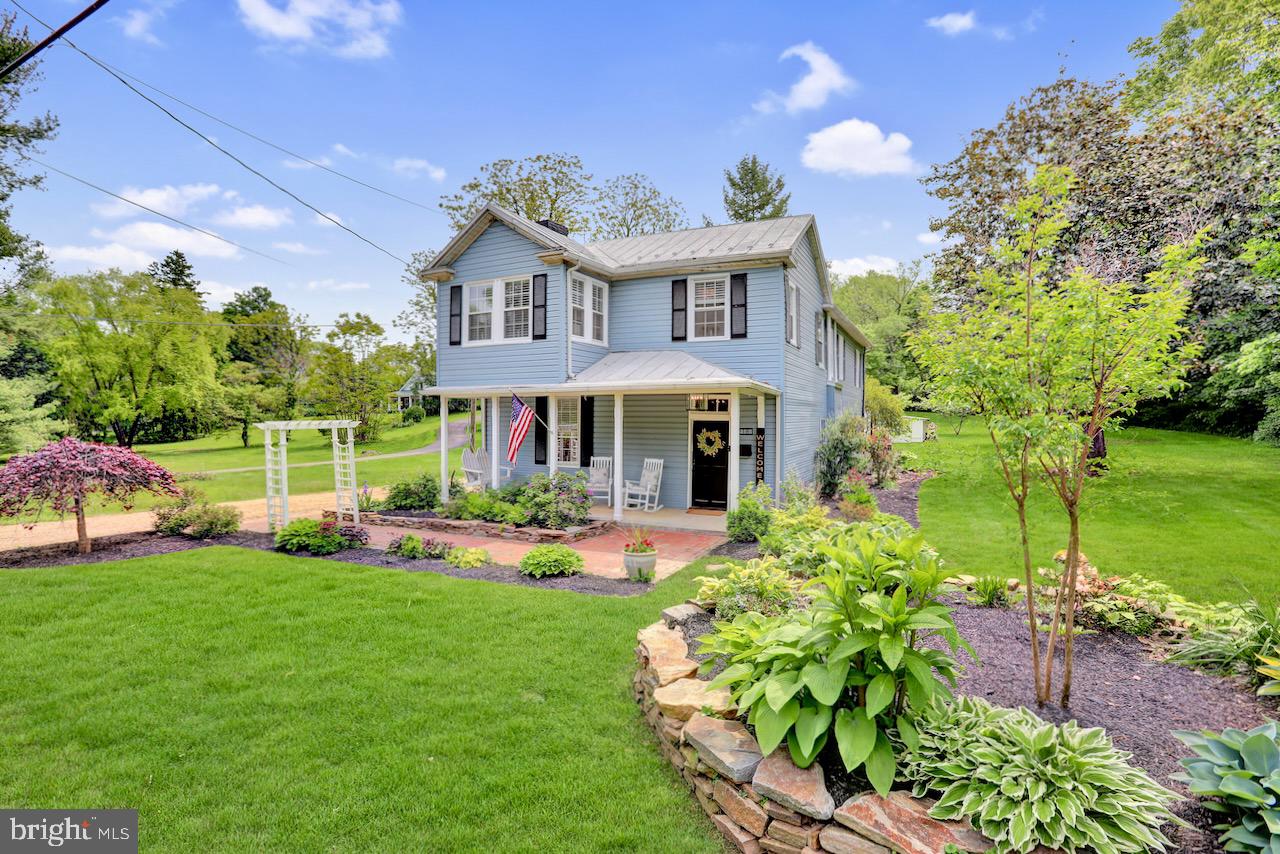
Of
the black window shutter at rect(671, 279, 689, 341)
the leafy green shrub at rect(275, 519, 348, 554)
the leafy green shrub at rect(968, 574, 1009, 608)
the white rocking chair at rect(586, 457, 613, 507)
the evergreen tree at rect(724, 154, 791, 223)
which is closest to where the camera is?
the leafy green shrub at rect(968, 574, 1009, 608)

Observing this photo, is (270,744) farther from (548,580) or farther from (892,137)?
(892,137)

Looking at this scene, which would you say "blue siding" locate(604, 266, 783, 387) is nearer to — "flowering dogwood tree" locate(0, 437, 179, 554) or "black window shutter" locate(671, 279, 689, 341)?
"black window shutter" locate(671, 279, 689, 341)

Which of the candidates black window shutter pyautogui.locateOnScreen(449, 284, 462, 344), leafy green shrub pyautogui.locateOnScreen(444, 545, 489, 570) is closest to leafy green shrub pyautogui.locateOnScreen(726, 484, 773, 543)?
leafy green shrub pyautogui.locateOnScreen(444, 545, 489, 570)

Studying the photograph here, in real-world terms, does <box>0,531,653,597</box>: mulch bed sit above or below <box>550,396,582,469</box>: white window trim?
below

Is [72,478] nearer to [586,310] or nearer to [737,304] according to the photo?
[586,310]

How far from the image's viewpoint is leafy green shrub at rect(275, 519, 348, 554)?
27.6 ft

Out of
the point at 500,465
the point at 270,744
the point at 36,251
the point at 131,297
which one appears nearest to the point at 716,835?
the point at 270,744

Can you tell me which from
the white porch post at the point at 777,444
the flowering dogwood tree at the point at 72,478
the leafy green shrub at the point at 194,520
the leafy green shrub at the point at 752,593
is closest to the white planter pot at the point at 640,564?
the leafy green shrub at the point at 752,593

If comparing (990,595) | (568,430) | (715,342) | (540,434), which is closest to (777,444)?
(715,342)

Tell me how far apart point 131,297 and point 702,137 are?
25674 mm

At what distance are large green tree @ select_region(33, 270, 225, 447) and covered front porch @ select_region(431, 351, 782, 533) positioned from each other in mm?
20762

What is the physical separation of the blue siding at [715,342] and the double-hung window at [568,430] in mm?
1690

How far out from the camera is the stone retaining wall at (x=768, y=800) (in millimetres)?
2312

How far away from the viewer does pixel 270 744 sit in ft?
11.4
